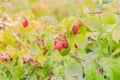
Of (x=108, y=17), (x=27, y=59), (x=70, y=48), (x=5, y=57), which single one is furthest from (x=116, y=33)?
(x=5, y=57)

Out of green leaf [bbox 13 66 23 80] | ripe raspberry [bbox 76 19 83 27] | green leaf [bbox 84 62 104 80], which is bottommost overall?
green leaf [bbox 13 66 23 80]

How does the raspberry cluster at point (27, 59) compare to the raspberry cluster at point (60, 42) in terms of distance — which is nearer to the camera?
the raspberry cluster at point (60, 42)

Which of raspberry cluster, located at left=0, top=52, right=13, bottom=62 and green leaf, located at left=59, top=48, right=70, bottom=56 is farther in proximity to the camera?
raspberry cluster, located at left=0, top=52, right=13, bottom=62

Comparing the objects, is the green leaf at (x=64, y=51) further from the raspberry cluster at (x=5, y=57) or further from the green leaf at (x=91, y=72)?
the raspberry cluster at (x=5, y=57)

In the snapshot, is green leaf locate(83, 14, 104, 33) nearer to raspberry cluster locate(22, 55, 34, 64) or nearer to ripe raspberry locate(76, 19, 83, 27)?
ripe raspberry locate(76, 19, 83, 27)

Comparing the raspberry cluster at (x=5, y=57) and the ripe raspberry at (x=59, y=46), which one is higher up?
the ripe raspberry at (x=59, y=46)

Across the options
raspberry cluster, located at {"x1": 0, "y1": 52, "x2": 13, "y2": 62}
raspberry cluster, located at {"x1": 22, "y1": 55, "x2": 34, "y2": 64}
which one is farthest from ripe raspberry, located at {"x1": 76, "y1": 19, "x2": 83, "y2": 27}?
raspberry cluster, located at {"x1": 0, "y1": 52, "x2": 13, "y2": 62}

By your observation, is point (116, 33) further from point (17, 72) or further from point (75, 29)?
point (17, 72)

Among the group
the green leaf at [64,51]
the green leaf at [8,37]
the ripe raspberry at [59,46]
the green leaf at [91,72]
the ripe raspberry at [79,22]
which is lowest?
the green leaf at [91,72]

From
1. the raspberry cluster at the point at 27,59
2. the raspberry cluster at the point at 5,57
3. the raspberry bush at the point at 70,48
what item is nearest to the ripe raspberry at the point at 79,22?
the raspberry bush at the point at 70,48
